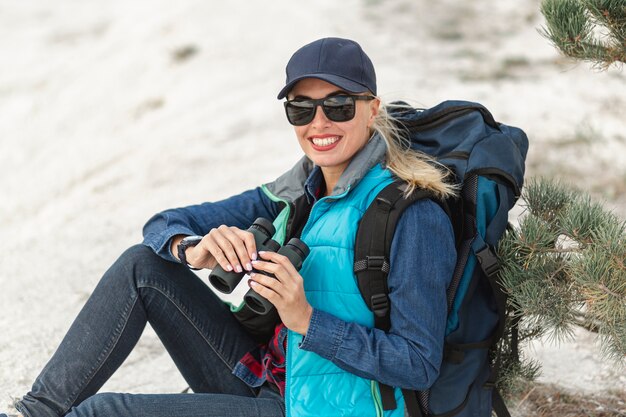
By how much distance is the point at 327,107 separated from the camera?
9.03ft

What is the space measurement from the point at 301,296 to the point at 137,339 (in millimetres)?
920

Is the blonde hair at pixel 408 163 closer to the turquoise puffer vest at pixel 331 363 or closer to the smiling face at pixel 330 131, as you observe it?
the smiling face at pixel 330 131

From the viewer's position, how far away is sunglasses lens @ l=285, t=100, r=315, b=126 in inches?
109

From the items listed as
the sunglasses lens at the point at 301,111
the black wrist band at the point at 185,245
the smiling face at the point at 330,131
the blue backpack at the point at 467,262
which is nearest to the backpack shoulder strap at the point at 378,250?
the blue backpack at the point at 467,262

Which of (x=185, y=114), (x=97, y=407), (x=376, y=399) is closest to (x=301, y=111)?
(x=376, y=399)

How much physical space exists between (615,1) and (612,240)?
874 mm

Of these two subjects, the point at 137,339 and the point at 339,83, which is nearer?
the point at 339,83

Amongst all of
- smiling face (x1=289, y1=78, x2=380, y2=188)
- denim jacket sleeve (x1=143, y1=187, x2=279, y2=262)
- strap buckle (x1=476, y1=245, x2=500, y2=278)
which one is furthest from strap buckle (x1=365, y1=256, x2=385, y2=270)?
denim jacket sleeve (x1=143, y1=187, x2=279, y2=262)

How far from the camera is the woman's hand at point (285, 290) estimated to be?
2420 millimetres

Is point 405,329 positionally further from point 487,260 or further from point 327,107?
point 327,107

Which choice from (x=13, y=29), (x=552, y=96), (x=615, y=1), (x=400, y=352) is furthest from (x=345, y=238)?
(x=13, y=29)

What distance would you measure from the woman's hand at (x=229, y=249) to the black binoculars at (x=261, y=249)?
0.03 meters

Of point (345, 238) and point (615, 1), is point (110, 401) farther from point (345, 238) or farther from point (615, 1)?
point (615, 1)

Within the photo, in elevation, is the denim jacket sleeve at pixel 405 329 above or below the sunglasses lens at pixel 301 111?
below
